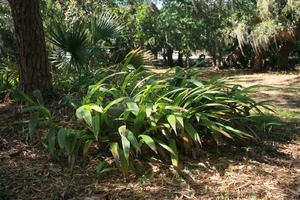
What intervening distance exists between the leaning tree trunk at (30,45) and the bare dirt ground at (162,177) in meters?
0.87

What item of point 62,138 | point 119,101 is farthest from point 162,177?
point 62,138

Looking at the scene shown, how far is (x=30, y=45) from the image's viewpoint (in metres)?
3.89

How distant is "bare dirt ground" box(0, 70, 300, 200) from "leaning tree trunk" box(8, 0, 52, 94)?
870 millimetres

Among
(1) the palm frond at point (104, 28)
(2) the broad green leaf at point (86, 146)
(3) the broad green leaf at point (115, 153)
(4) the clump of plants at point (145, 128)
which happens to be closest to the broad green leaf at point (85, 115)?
(4) the clump of plants at point (145, 128)

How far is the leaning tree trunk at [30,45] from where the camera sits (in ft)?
12.5

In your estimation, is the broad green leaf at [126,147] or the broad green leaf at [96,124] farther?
the broad green leaf at [96,124]

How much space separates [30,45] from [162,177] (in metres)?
2.53

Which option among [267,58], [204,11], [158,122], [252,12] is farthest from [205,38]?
[158,122]

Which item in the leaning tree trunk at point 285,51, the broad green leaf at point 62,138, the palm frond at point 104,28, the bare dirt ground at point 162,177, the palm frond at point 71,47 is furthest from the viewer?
the leaning tree trunk at point 285,51

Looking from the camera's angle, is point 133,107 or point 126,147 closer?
point 126,147

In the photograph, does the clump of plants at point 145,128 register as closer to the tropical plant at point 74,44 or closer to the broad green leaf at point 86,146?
the broad green leaf at point 86,146

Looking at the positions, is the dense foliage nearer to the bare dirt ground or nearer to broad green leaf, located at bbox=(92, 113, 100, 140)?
broad green leaf, located at bbox=(92, 113, 100, 140)

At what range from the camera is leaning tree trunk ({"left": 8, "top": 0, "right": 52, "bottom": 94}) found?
12.5 feet

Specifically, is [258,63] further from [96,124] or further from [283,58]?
[96,124]
